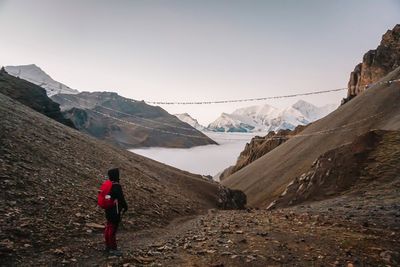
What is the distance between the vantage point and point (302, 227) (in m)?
17.1

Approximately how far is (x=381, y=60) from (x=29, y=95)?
367 feet

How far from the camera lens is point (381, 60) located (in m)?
120

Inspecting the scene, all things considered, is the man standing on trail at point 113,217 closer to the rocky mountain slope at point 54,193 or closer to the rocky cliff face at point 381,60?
the rocky mountain slope at point 54,193

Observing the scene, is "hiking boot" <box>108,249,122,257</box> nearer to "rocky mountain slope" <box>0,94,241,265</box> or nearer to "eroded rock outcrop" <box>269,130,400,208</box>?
"rocky mountain slope" <box>0,94,241,265</box>

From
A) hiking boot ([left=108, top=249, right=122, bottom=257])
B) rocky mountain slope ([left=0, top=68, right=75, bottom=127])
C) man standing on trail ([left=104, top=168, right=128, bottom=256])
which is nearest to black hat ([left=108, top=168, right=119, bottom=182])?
man standing on trail ([left=104, top=168, right=128, bottom=256])

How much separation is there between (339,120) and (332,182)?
46.4 meters

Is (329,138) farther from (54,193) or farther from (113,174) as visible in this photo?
(113,174)

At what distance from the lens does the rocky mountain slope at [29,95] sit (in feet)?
157

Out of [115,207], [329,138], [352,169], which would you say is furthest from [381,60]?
[115,207]

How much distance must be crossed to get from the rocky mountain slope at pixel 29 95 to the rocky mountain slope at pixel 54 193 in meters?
20.5

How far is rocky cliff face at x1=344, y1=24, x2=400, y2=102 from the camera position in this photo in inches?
4614

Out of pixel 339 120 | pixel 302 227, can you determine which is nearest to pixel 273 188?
pixel 339 120

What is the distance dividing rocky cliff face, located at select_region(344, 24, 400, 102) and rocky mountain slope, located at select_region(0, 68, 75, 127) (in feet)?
301

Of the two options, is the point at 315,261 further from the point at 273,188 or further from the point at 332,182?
the point at 273,188
